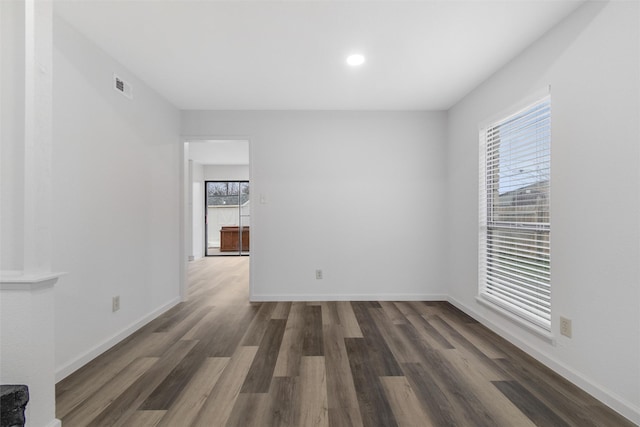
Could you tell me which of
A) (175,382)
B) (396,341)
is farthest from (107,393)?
(396,341)

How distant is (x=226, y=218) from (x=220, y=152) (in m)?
2.50

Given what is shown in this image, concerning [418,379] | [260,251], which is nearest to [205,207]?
[260,251]

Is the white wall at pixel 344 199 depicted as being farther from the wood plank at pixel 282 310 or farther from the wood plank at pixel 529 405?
the wood plank at pixel 529 405

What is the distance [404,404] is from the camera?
1714 millimetres

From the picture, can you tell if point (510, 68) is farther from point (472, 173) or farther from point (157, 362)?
point (157, 362)

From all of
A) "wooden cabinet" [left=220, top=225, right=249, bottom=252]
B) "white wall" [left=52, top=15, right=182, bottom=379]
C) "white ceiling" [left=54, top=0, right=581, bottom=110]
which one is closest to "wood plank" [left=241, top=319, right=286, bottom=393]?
"white wall" [left=52, top=15, right=182, bottom=379]

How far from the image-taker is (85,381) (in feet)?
6.48

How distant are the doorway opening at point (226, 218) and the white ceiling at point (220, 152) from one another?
0.76 m

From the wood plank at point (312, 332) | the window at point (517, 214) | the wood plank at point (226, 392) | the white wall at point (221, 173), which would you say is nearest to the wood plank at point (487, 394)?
the window at point (517, 214)

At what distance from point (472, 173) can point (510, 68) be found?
3.46 feet

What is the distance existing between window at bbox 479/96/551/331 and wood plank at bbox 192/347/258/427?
2204 mm

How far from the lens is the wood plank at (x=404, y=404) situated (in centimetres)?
157

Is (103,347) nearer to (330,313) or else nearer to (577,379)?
(330,313)

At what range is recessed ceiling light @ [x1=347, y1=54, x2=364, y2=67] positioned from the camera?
2.50 m
